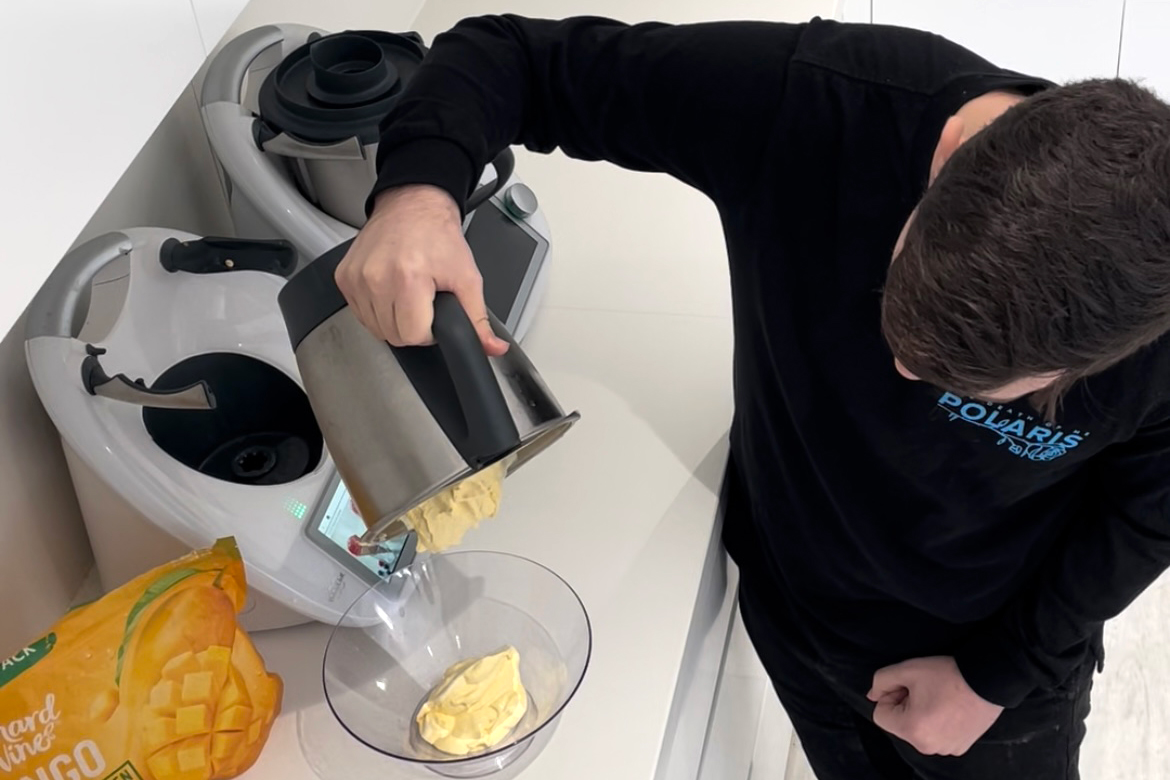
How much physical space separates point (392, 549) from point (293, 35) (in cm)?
56

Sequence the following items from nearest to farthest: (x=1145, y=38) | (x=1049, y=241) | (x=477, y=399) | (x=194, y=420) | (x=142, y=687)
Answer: (x=1049, y=241), (x=477, y=399), (x=142, y=687), (x=194, y=420), (x=1145, y=38)

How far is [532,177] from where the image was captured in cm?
142

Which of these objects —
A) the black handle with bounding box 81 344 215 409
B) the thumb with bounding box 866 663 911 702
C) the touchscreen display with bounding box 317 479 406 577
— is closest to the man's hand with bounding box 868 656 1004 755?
the thumb with bounding box 866 663 911 702

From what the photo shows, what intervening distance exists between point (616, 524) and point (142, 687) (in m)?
0.43

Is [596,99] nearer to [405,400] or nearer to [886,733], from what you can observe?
[405,400]

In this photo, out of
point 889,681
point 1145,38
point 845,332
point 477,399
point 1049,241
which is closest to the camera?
point 1049,241

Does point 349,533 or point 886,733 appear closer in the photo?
point 349,533

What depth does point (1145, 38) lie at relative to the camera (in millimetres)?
2441

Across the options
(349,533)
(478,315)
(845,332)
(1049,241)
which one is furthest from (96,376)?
(1049,241)

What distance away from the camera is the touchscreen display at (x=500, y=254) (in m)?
1.17

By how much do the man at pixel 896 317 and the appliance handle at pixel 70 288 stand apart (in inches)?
10.5

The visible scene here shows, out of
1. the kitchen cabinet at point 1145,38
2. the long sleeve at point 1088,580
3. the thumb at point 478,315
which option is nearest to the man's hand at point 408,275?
the thumb at point 478,315

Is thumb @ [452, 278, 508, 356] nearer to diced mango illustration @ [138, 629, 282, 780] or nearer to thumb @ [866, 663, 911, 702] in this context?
diced mango illustration @ [138, 629, 282, 780]

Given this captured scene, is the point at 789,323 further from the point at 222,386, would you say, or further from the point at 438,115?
the point at 222,386
